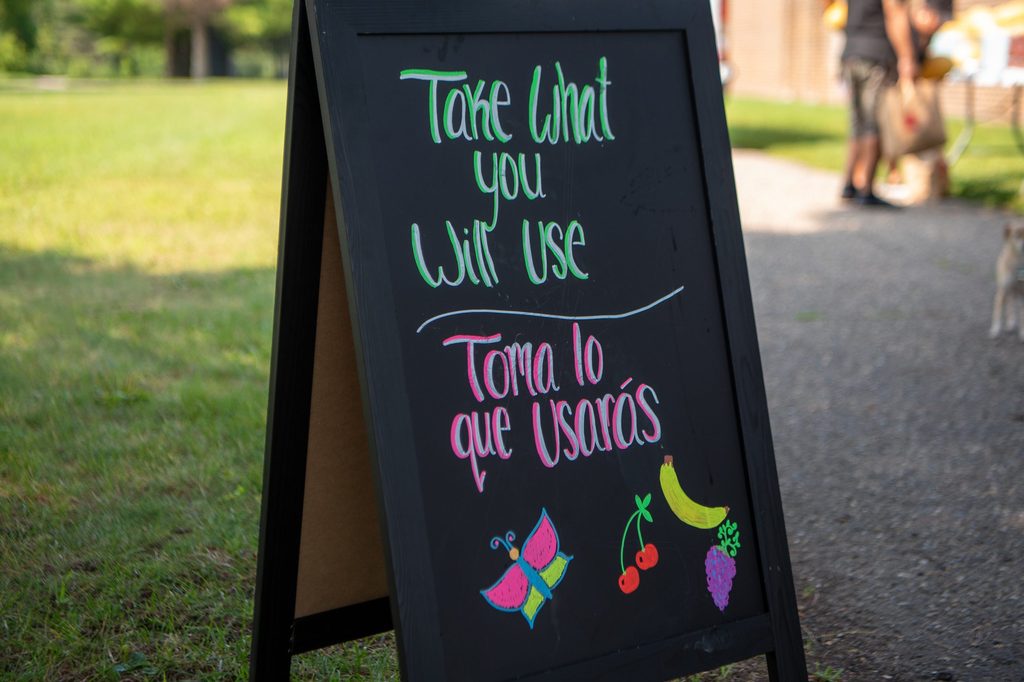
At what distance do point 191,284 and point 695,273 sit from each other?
17.3ft

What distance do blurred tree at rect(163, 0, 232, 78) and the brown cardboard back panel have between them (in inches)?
2350

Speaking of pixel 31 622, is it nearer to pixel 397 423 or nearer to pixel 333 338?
pixel 333 338

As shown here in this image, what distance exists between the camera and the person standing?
929 cm

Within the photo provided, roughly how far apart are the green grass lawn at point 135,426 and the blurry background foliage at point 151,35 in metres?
50.2

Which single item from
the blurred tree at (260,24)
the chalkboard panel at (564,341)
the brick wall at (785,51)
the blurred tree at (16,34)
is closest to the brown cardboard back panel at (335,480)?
the chalkboard panel at (564,341)

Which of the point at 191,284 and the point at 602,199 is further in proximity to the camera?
the point at 191,284

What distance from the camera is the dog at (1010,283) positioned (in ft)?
18.6

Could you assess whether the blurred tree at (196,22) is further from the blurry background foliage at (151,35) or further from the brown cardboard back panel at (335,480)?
the brown cardboard back panel at (335,480)

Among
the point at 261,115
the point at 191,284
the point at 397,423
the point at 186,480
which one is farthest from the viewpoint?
→ the point at 261,115

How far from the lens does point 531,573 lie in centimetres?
223

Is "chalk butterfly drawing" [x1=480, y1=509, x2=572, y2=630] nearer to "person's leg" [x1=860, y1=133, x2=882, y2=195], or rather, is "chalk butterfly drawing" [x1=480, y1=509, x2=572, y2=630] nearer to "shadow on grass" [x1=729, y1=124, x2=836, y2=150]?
"person's leg" [x1=860, y1=133, x2=882, y2=195]

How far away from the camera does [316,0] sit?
212 centimetres

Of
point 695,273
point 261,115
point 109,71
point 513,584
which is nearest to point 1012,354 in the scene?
point 695,273

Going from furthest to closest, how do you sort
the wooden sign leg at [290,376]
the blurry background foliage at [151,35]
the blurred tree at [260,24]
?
1. the blurred tree at [260,24]
2. the blurry background foliage at [151,35]
3. the wooden sign leg at [290,376]
